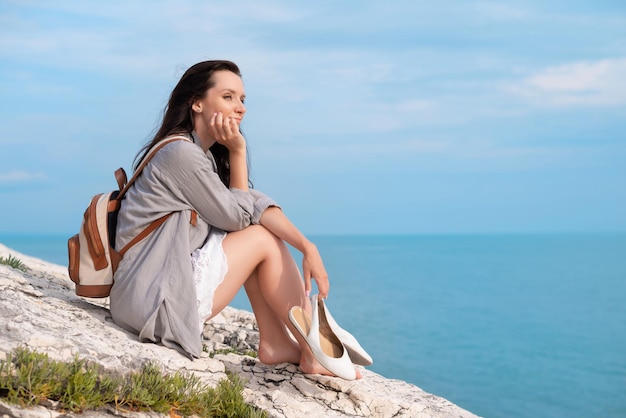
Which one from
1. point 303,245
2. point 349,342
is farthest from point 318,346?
point 303,245

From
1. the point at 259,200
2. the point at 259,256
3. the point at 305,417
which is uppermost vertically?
the point at 259,200

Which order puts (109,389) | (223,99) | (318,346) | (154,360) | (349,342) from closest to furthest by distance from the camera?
1. (109,389)
2. (154,360)
3. (318,346)
4. (349,342)
5. (223,99)

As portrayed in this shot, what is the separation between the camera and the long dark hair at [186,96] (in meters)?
5.06

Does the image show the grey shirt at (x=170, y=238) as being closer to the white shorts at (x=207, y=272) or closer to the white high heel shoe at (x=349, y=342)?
the white shorts at (x=207, y=272)

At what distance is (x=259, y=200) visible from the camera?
4.89 metres

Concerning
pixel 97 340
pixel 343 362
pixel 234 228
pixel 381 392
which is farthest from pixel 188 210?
pixel 381 392

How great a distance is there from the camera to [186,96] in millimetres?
5125

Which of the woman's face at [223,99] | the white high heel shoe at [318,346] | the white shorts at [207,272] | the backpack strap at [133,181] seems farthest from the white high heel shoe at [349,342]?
the woman's face at [223,99]

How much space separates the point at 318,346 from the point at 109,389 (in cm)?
127

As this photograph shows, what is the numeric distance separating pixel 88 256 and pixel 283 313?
1.32 metres

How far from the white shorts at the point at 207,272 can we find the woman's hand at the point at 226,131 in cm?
69

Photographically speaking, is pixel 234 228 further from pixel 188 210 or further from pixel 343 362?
pixel 343 362

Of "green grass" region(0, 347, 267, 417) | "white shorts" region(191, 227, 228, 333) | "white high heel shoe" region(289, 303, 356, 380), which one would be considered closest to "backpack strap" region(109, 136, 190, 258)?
"white shorts" region(191, 227, 228, 333)

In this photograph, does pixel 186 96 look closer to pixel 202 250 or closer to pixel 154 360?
pixel 202 250
